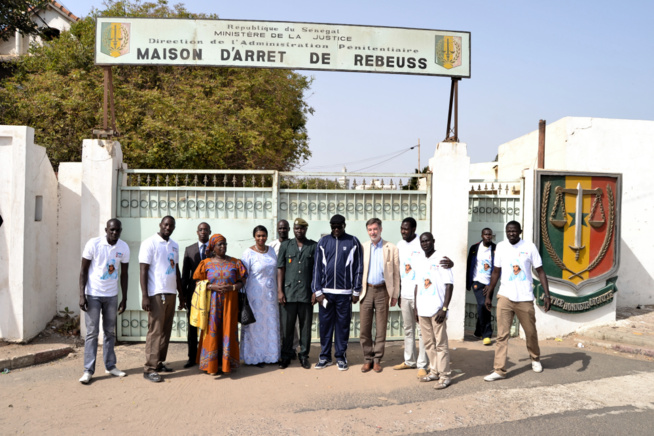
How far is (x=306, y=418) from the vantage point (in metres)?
4.62

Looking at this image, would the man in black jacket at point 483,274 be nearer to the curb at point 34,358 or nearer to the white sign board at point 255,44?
the white sign board at point 255,44

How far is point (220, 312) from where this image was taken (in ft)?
19.0

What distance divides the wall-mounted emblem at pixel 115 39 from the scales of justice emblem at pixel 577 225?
6134 mm

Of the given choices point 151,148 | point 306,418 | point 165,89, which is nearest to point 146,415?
point 306,418

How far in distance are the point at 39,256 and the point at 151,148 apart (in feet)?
19.6

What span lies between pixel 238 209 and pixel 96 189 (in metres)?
1.88

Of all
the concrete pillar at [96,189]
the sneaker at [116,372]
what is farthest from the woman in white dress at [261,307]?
the concrete pillar at [96,189]

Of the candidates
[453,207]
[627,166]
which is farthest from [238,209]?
[627,166]

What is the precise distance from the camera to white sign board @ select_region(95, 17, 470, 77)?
7.35 meters

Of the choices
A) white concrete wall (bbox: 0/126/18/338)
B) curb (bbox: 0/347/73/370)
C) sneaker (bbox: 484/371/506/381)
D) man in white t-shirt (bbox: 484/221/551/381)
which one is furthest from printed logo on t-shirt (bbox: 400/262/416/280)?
white concrete wall (bbox: 0/126/18/338)

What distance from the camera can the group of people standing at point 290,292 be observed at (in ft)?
18.3

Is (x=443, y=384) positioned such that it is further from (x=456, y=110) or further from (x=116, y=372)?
(x=456, y=110)

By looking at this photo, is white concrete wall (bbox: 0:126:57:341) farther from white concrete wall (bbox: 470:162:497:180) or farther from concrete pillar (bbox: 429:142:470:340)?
white concrete wall (bbox: 470:162:497:180)

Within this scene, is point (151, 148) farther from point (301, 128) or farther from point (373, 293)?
point (301, 128)
